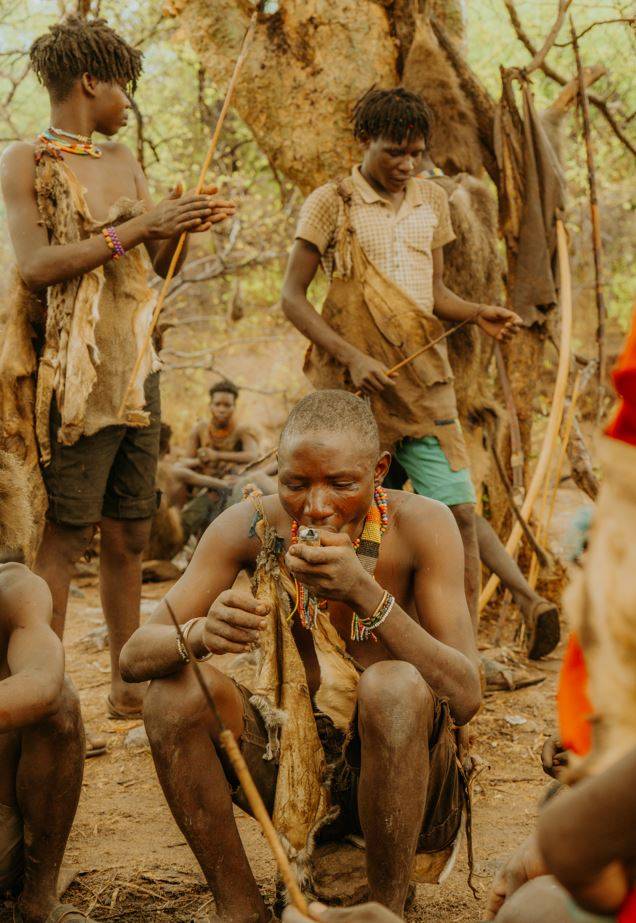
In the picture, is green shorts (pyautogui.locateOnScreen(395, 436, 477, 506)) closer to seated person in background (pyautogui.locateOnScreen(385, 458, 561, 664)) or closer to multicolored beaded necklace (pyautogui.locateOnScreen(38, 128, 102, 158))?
seated person in background (pyautogui.locateOnScreen(385, 458, 561, 664))

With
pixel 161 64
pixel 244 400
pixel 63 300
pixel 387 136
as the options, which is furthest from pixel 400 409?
pixel 244 400

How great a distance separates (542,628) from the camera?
14.9 ft

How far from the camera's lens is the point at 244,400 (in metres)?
13.0

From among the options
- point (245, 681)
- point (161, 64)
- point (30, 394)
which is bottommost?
point (245, 681)

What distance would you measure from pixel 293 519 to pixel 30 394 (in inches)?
58.6

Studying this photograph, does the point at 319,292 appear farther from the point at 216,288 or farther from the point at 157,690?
the point at 157,690

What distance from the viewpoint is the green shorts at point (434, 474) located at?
398 centimetres

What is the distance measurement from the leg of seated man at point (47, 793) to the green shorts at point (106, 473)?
1.29 m

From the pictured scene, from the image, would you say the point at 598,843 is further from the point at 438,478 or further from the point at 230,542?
the point at 438,478

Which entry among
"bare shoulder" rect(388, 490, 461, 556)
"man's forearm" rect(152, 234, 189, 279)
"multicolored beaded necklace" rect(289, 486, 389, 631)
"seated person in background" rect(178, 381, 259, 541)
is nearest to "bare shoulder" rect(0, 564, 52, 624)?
"multicolored beaded necklace" rect(289, 486, 389, 631)

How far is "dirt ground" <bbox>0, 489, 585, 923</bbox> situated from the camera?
2.52m

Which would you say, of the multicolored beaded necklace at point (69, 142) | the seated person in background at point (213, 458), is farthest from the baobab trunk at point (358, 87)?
the seated person in background at point (213, 458)

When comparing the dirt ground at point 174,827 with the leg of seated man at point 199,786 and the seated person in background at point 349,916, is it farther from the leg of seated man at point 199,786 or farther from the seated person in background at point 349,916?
the seated person in background at point 349,916

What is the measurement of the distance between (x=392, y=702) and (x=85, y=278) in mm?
2126
